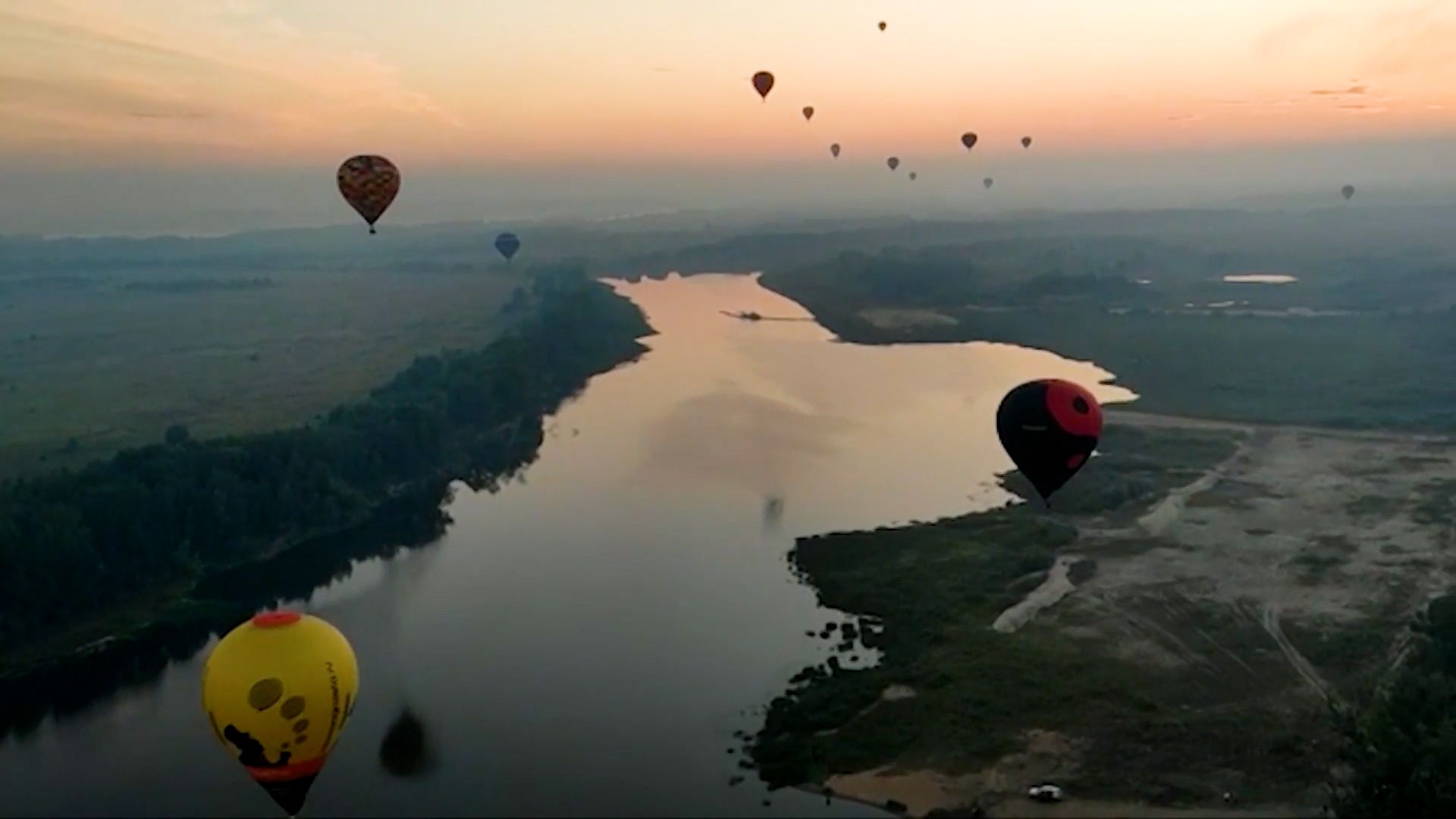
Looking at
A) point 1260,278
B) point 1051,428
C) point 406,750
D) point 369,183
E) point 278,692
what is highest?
point 369,183

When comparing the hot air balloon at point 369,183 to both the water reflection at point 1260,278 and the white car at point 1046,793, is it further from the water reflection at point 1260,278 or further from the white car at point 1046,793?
the water reflection at point 1260,278

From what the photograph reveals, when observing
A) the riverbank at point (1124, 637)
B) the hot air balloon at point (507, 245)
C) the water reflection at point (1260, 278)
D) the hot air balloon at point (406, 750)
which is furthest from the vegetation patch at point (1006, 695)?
the water reflection at point (1260, 278)

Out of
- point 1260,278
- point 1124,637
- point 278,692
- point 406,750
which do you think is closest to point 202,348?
point 406,750

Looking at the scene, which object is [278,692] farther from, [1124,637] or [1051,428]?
[1124,637]

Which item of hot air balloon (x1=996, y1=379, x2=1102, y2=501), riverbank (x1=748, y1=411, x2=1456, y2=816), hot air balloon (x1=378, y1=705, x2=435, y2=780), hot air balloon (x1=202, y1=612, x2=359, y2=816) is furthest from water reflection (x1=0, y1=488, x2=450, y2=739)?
hot air balloon (x1=996, y1=379, x2=1102, y2=501)

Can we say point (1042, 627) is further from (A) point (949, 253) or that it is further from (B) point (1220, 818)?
(A) point (949, 253)

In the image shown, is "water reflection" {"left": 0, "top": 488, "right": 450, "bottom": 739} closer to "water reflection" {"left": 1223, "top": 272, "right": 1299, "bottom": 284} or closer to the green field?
the green field
